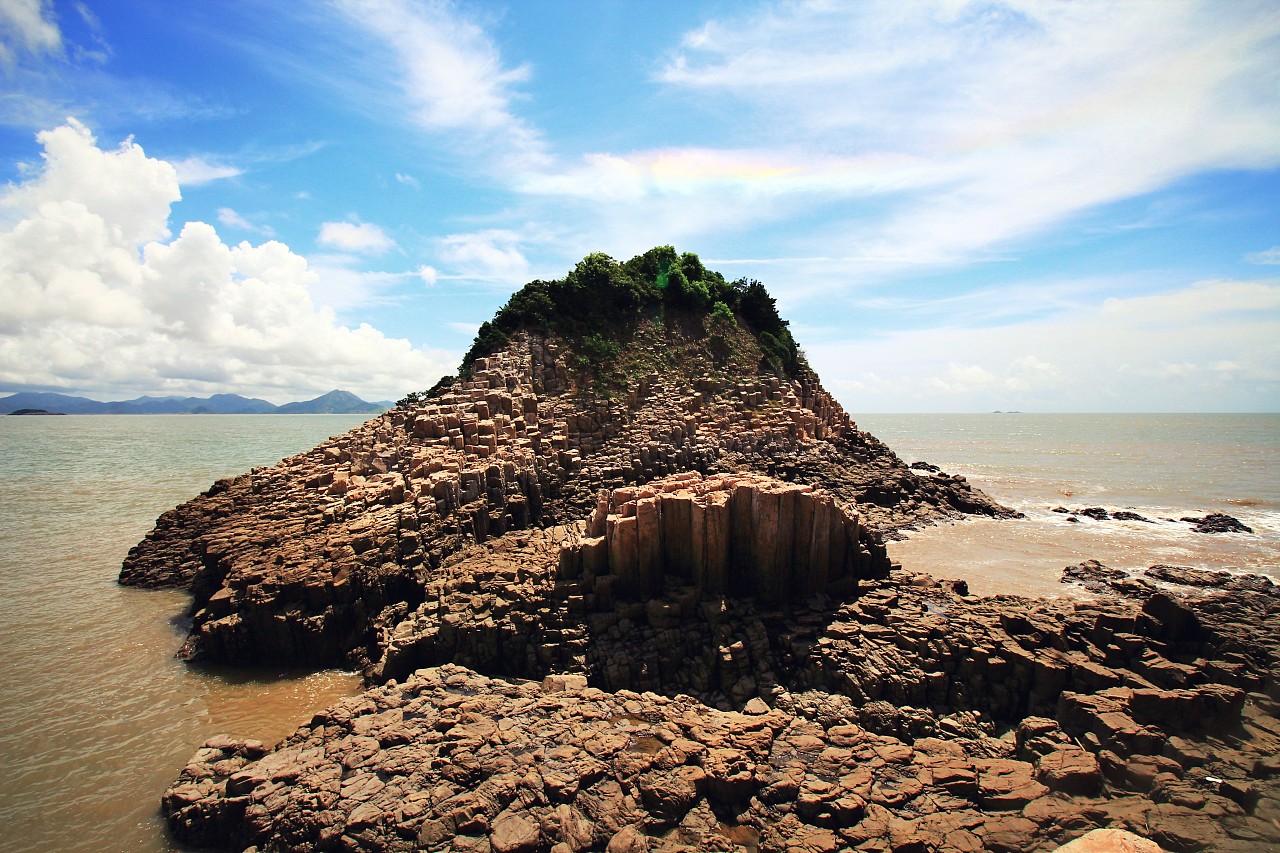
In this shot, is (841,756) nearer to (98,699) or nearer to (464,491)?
(464,491)

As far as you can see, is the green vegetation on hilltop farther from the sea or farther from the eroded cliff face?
the sea

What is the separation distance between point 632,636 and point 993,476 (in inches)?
1741

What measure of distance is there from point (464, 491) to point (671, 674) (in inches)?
364

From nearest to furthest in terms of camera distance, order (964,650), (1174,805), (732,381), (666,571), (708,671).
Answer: (1174,805), (964,650), (708,671), (666,571), (732,381)

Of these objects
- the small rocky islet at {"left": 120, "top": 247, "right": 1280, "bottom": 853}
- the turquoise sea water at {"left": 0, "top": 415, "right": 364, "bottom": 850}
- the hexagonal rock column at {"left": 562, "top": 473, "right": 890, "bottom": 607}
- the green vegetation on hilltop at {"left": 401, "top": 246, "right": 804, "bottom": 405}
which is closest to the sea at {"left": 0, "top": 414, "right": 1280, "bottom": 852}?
the turquoise sea water at {"left": 0, "top": 415, "right": 364, "bottom": 850}

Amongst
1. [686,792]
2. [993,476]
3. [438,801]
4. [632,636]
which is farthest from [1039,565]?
[993,476]

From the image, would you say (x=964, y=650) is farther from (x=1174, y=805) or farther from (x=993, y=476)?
(x=993, y=476)

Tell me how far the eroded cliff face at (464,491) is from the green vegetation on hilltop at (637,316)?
1.34m

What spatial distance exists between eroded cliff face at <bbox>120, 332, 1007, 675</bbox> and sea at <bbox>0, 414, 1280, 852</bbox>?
122 centimetres

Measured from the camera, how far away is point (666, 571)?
1253 cm

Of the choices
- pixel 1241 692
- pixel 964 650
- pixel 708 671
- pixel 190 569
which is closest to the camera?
pixel 1241 692

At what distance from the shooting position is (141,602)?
17109mm

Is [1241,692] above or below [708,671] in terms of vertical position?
above

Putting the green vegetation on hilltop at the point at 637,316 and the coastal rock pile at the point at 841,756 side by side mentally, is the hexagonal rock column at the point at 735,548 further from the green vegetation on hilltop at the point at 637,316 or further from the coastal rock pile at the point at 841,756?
the green vegetation on hilltop at the point at 637,316
